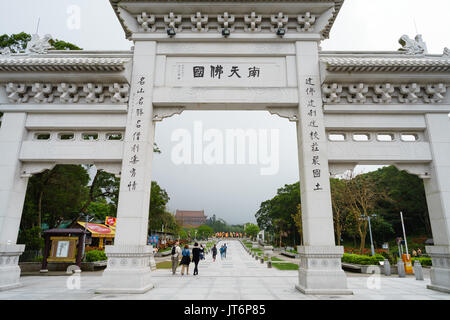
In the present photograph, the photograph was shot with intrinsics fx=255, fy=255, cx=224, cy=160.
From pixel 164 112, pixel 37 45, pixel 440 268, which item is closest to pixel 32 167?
pixel 37 45

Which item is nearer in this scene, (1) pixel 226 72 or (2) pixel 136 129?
(2) pixel 136 129

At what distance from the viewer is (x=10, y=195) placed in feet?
25.0

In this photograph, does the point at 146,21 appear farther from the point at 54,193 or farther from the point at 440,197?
the point at 54,193

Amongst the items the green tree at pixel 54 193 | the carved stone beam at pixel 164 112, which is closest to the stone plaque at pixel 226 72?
the carved stone beam at pixel 164 112

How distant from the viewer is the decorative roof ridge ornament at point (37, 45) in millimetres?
8875

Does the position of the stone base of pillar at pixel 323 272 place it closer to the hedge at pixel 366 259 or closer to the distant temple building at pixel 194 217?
the hedge at pixel 366 259

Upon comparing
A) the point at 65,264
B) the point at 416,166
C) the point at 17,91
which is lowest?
the point at 65,264

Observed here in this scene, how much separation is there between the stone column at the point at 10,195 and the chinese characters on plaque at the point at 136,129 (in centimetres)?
356

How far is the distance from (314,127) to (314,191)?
78.3 inches

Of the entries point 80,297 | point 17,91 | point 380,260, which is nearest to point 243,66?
point 17,91

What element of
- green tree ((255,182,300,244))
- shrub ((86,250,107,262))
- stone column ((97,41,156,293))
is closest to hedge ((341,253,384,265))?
stone column ((97,41,156,293))
